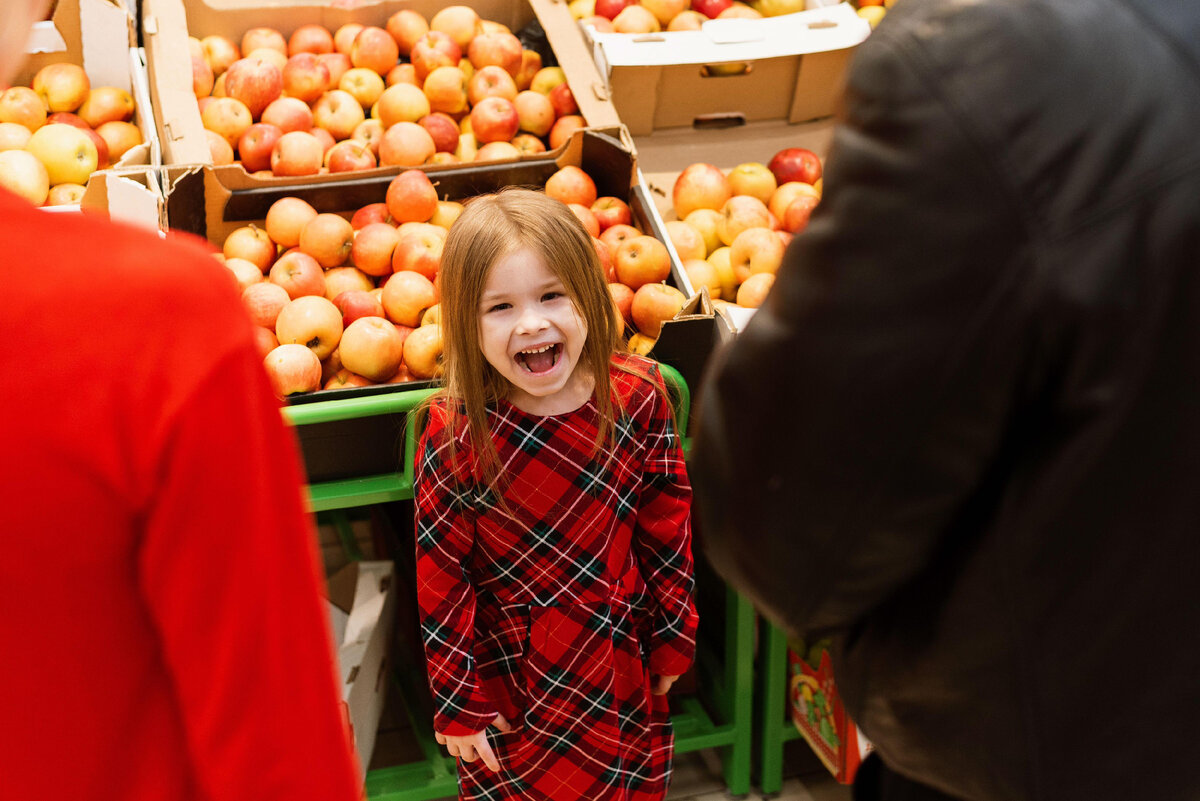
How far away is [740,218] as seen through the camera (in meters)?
2.53

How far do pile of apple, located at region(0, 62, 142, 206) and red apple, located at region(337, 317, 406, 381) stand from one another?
822 millimetres

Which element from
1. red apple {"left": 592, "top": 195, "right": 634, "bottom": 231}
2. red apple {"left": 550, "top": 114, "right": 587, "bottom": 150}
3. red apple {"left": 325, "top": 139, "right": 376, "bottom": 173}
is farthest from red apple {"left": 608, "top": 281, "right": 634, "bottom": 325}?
red apple {"left": 325, "top": 139, "right": 376, "bottom": 173}

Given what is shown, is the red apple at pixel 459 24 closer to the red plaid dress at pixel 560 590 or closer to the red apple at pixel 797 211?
the red apple at pixel 797 211

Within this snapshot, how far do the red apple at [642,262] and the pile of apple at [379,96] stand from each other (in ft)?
1.57

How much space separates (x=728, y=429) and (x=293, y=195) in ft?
5.94

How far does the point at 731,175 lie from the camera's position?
8.99 ft

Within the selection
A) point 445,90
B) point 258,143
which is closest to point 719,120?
point 445,90

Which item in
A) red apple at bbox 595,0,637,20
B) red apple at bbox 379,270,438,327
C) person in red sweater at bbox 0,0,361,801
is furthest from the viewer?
red apple at bbox 595,0,637,20

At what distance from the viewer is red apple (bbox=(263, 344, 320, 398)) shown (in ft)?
6.55

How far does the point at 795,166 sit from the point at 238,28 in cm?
150

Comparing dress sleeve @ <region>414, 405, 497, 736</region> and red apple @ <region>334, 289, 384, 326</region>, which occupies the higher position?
red apple @ <region>334, 289, 384, 326</region>

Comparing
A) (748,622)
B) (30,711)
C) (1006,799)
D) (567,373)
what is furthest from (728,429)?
(748,622)

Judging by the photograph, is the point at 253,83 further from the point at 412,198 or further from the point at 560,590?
the point at 560,590

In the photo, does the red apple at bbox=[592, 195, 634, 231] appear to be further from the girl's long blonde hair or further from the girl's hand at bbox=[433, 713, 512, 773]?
the girl's hand at bbox=[433, 713, 512, 773]
